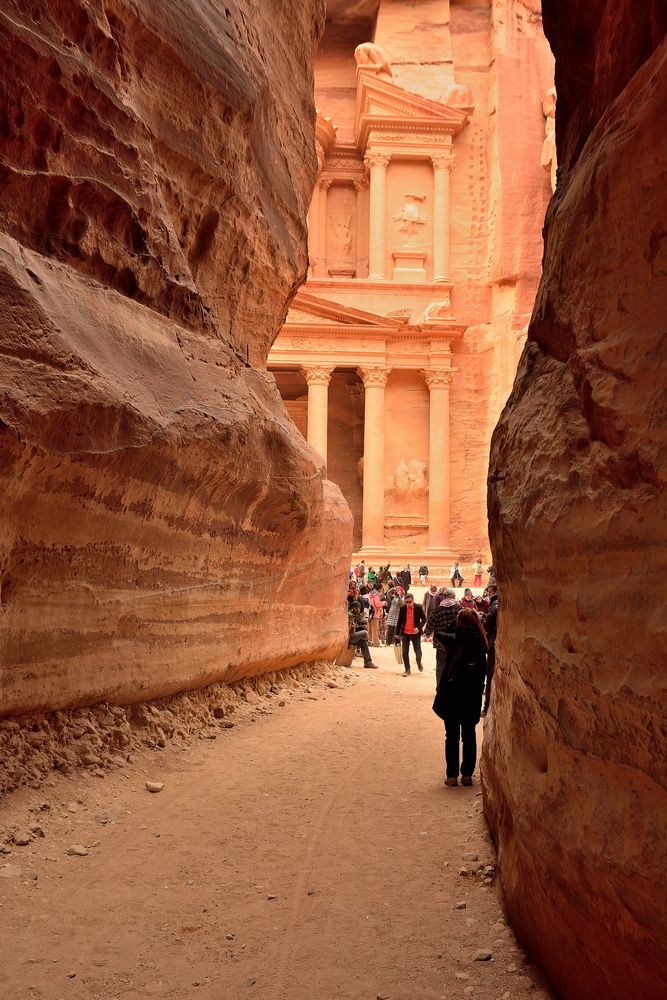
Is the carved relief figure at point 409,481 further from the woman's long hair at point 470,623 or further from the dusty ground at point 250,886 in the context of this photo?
the woman's long hair at point 470,623

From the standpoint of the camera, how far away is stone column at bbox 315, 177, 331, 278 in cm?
3638

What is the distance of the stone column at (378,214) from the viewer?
34625 mm

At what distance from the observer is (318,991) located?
10.6 feet

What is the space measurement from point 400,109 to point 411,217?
4.31 meters

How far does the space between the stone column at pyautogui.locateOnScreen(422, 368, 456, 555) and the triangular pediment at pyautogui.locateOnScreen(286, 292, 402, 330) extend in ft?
8.89

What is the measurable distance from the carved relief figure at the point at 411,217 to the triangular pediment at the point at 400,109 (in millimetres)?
2940

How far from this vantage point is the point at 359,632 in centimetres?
1398

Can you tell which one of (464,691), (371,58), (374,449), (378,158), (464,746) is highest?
(371,58)

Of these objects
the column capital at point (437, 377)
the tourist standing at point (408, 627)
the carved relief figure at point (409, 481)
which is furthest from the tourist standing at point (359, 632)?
the column capital at point (437, 377)

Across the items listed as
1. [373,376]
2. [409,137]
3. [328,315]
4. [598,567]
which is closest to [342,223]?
[409,137]

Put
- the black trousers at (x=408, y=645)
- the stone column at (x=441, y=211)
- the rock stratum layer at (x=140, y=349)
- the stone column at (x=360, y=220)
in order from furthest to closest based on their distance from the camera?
the stone column at (x=360, y=220) < the stone column at (x=441, y=211) < the black trousers at (x=408, y=645) < the rock stratum layer at (x=140, y=349)

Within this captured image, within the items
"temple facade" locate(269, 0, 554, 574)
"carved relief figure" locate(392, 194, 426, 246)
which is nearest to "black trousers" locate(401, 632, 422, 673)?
"temple facade" locate(269, 0, 554, 574)

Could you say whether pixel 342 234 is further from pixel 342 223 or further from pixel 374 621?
pixel 374 621

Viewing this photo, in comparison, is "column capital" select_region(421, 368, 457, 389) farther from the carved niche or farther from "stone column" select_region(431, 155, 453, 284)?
the carved niche
